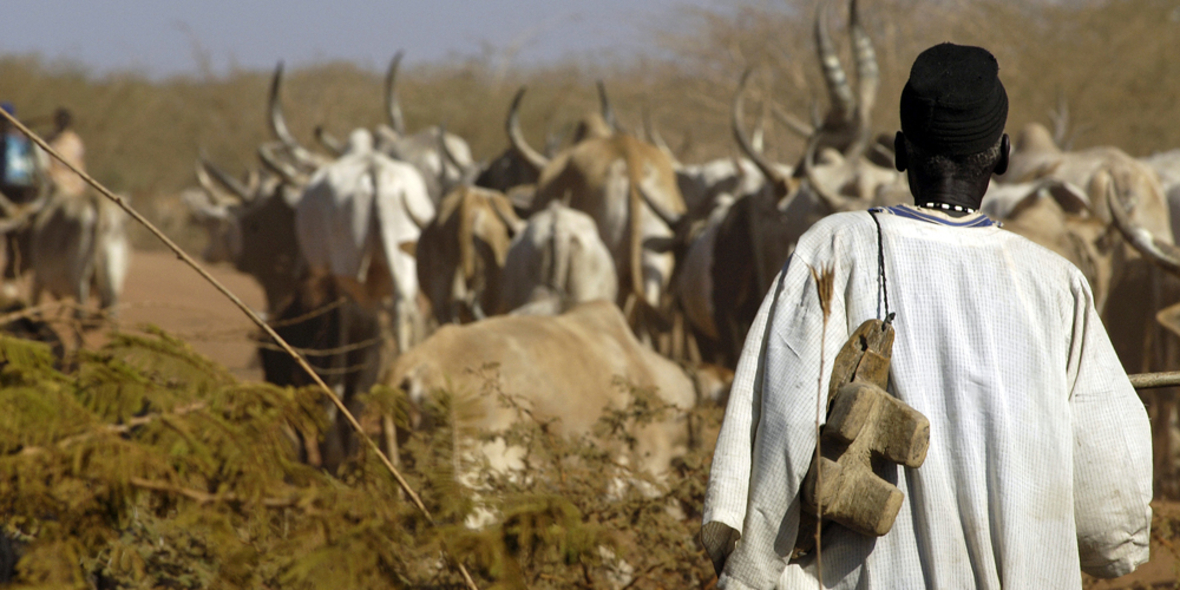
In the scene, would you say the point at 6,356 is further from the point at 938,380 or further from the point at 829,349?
the point at 938,380

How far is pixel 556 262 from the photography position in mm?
7203

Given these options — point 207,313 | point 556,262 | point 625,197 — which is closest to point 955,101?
point 207,313

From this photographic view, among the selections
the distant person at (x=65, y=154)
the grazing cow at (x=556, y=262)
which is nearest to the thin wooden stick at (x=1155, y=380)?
the grazing cow at (x=556, y=262)

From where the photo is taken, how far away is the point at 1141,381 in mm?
2078

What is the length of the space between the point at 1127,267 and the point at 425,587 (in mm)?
6278

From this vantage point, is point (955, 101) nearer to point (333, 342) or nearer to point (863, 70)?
point (863, 70)

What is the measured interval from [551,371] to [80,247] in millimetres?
6895

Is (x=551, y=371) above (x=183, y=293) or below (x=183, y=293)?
above

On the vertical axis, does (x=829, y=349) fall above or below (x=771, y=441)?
above

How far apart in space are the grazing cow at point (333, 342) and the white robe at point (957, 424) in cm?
610

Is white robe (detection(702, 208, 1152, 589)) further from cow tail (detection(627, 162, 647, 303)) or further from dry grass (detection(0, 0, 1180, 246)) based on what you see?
dry grass (detection(0, 0, 1180, 246))

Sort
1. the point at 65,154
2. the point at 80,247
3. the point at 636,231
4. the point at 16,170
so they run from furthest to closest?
the point at 16,170 → the point at 65,154 → the point at 80,247 → the point at 636,231

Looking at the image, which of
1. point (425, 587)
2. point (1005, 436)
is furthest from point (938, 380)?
point (425, 587)

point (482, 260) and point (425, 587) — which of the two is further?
point (482, 260)
